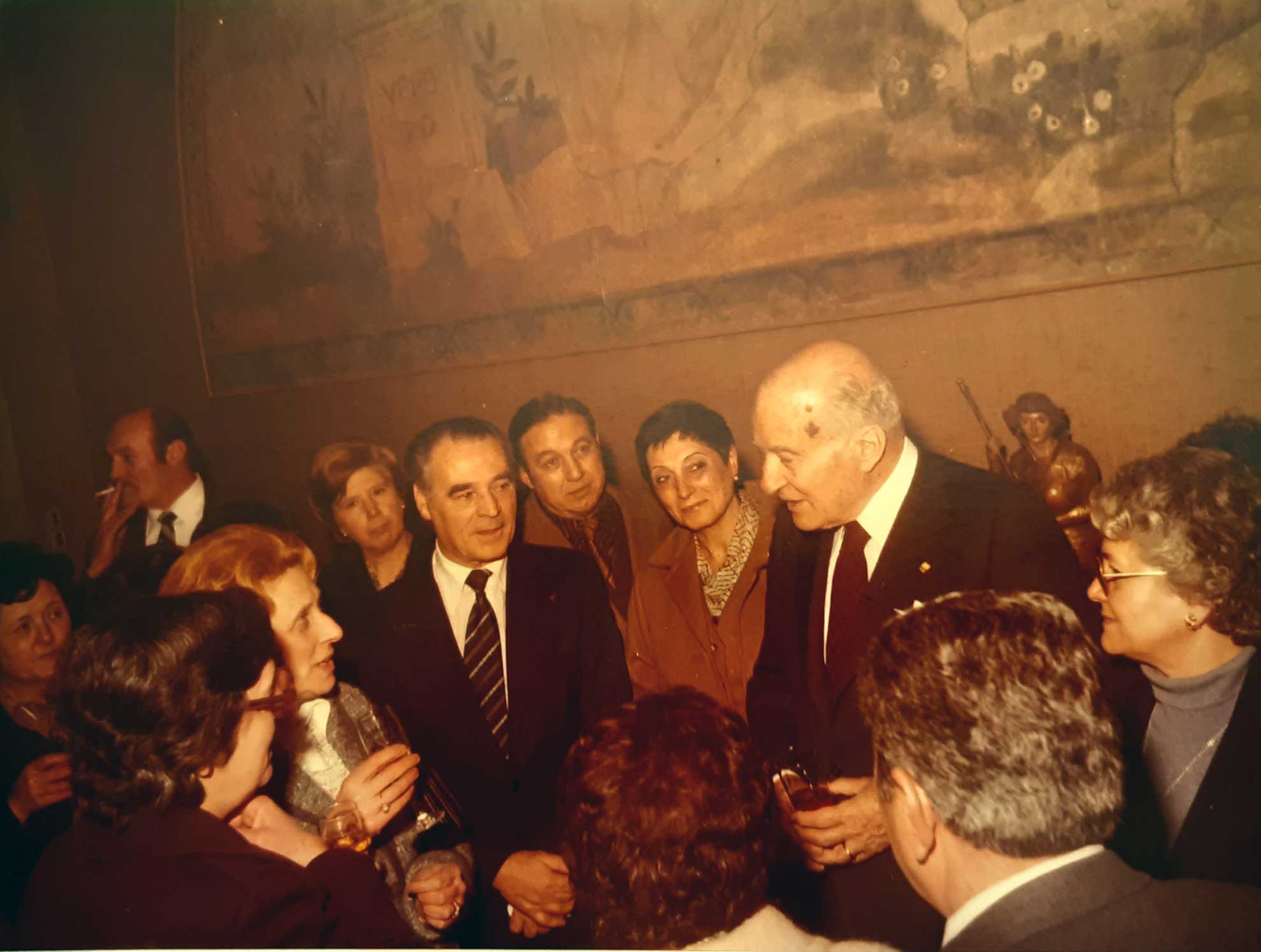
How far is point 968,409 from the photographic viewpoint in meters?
2.88

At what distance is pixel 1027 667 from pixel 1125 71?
5.82 ft

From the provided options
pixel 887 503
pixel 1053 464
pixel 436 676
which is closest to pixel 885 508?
pixel 887 503

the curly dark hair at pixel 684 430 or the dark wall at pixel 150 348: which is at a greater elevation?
the dark wall at pixel 150 348

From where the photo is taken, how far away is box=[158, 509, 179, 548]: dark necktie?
3842 mm

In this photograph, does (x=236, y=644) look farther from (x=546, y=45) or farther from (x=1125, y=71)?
(x=1125, y=71)

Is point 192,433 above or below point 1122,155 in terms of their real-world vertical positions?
below

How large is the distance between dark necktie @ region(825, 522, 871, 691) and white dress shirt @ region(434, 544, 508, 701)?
116 cm

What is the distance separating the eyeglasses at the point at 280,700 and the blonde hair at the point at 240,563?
241mm

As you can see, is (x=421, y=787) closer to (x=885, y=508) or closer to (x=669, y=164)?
(x=885, y=508)

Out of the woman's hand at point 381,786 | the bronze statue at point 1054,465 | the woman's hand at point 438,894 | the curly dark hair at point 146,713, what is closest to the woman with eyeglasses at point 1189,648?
the bronze statue at point 1054,465

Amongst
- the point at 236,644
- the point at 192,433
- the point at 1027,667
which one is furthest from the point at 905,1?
the point at 192,433

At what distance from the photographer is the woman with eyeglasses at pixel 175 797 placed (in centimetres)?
270

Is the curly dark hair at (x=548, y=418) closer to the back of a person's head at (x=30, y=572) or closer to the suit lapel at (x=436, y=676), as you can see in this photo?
the suit lapel at (x=436, y=676)

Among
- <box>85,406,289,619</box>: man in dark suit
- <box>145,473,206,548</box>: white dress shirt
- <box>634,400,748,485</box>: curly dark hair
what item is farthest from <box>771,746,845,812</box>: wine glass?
<box>145,473,206,548</box>: white dress shirt
